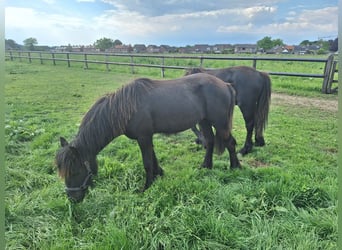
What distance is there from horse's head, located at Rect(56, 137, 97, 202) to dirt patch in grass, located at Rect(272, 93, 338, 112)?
207 inches

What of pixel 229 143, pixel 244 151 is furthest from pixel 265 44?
pixel 229 143

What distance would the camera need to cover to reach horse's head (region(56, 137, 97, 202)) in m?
2.21

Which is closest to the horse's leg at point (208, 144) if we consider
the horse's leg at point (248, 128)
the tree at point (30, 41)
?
the horse's leg at point (248, 128)

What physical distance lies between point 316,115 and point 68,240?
5078 millimetres

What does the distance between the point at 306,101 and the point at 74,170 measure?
5.96m

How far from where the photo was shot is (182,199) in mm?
2295

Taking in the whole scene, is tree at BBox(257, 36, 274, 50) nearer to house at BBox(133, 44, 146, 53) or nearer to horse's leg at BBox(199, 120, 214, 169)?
house at BBox(133, 44, 146, 53)

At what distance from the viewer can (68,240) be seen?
6.02 feet

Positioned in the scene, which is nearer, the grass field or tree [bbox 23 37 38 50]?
the grass field

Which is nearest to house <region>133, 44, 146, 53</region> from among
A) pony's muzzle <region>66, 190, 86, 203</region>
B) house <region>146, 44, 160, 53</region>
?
house <region>146, 44, 160, 53</region>

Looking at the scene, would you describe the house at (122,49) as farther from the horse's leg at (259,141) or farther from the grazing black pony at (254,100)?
the horse's leg at (259,141)

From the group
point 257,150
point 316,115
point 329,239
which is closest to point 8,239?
point 329,239

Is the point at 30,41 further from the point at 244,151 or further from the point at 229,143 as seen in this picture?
the point at 244,151

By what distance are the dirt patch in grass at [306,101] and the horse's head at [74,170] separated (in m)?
5.26
